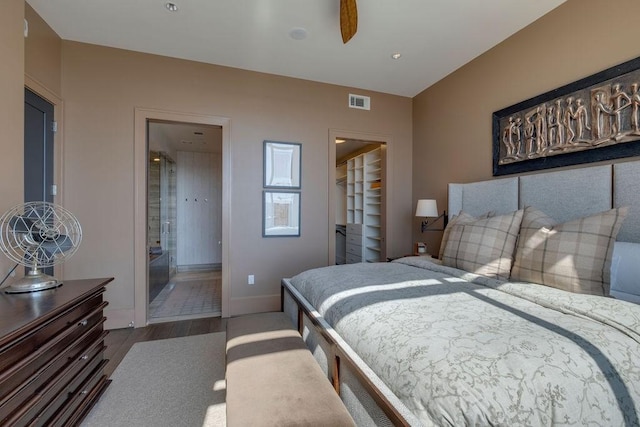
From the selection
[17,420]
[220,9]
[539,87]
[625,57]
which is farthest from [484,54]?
[17,420]

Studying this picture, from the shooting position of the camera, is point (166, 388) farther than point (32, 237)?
Yes

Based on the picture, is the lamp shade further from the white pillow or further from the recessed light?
the recessed light

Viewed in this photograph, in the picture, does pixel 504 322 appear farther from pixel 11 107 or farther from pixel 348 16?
pixel 11 107

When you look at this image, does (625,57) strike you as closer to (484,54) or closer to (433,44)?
(484,54)

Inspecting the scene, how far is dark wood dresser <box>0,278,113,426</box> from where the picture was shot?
104cm

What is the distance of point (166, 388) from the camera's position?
1.95m

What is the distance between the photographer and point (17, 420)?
3.40 ft

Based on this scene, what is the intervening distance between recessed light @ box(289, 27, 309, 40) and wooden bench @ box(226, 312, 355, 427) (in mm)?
2618

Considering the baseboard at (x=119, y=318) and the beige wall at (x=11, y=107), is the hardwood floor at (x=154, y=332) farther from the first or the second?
the beige wall at (x=11, y=107)

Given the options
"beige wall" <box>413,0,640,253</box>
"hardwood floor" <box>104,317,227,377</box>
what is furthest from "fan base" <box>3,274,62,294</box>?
"beige wall" <box>413,0,640,253</box>

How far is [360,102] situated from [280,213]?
191 centimetres

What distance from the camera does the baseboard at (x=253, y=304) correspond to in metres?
3.33

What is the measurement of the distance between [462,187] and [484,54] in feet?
4.68

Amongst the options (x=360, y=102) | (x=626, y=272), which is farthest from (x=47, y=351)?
(x=360, y=102)
